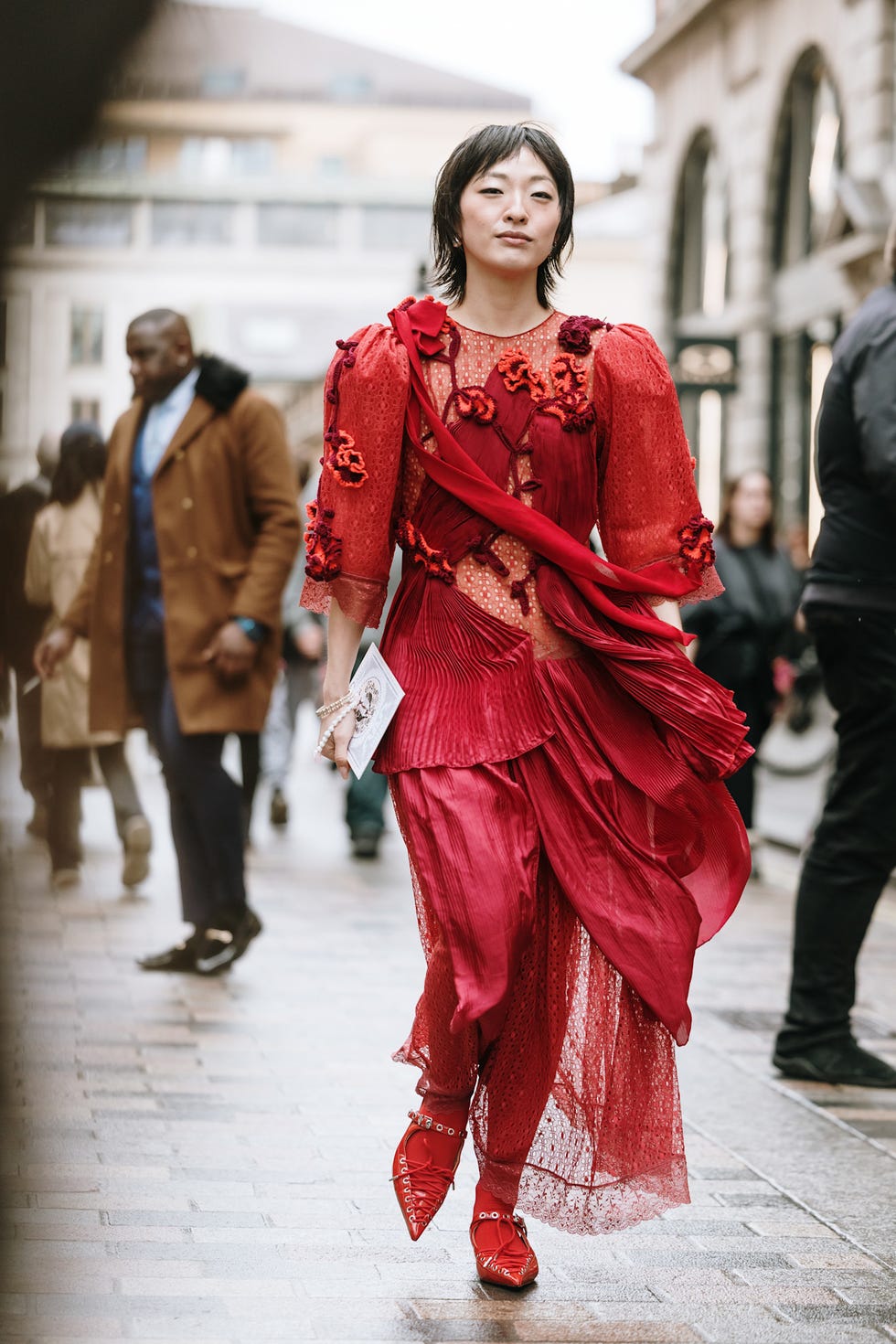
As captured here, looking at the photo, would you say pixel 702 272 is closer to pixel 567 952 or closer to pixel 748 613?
pixel 748 613

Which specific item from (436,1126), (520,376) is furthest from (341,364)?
(436,1126)

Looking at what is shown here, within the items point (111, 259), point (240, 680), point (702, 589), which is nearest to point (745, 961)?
point (240, 680)

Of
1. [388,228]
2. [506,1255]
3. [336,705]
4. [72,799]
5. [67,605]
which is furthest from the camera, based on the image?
[388,228]

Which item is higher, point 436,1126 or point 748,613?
point 748,613

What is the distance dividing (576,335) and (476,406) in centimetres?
23

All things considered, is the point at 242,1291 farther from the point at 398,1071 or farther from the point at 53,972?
the point at 53,972

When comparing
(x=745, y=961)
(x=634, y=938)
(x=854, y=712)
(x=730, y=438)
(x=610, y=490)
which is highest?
(x=730, y=438)

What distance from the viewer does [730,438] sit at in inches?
826

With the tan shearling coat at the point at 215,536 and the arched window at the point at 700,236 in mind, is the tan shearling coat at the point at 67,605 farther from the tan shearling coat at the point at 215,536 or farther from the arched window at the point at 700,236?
the arched window at the point at 700,236

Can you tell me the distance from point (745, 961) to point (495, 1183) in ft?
12.0

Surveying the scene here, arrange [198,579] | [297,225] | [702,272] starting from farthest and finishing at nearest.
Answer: [297,225] < [702,272] < [198,579]

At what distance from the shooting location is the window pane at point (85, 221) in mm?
1477

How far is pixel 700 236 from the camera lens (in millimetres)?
22938

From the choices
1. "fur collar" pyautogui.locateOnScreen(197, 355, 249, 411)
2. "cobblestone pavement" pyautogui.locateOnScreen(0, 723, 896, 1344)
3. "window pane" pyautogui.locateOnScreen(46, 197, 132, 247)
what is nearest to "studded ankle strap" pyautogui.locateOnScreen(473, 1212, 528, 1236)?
"cobblestone pavement" pyautogui.locateOnScreen(0, 723, 896, 1344)
